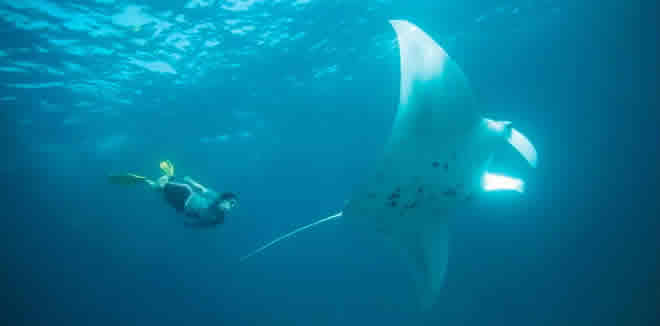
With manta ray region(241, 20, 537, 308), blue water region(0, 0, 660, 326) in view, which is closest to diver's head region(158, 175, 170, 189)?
manta ray region(241, 20, 537, 308)

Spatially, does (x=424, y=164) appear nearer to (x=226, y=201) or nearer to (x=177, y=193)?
(x=226, y=201)

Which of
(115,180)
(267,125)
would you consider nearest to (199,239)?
(267,125)

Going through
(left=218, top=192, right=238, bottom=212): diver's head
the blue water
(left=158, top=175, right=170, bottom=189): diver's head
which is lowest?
(left=218, top=192, right=238, bottom=212): diver's head

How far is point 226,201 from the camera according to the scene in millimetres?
3547

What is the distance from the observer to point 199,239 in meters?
45.6

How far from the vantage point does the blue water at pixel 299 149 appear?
10.8 meters

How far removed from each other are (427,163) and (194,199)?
2255 mm

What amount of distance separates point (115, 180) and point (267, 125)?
54.8 feet

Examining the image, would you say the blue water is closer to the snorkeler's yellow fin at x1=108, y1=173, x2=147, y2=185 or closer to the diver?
the diver

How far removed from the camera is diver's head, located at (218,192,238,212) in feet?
11.5

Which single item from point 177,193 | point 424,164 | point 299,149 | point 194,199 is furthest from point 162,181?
point 299,149

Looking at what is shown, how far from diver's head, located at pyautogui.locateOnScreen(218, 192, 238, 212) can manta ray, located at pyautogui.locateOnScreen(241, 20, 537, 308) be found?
670mm

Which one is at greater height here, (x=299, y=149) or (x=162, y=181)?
(x=299, y=149)

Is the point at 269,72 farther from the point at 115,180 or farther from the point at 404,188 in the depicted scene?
the point at 404,188
